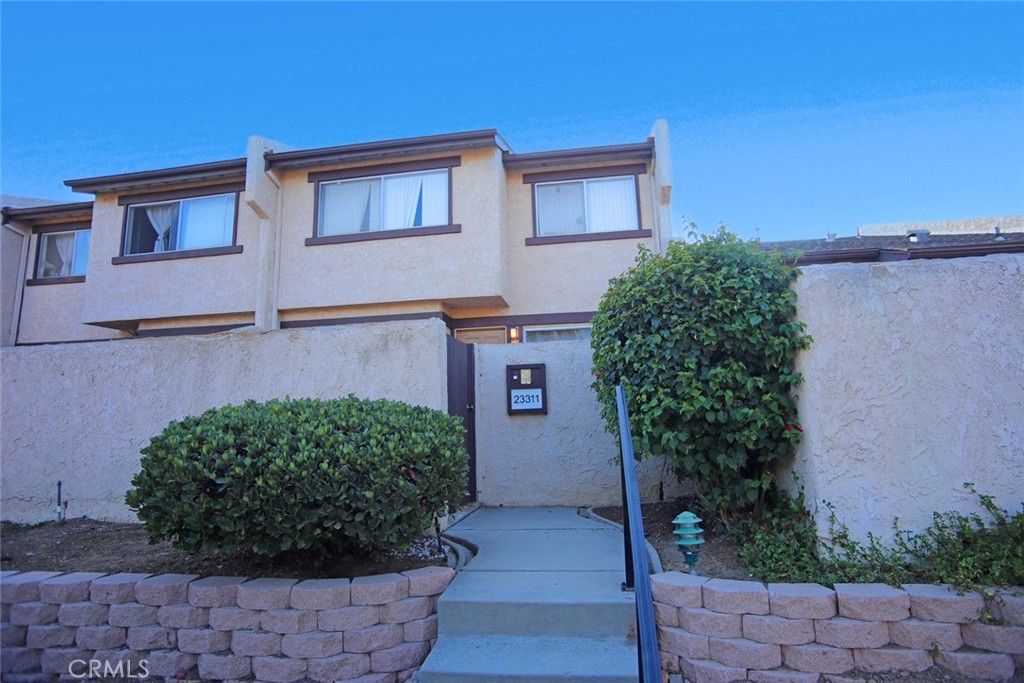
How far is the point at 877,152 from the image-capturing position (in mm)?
9250

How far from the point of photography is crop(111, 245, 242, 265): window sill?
10297mm

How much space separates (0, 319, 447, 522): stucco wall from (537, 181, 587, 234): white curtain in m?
5.12

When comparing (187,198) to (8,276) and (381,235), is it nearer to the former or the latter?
(381,235)

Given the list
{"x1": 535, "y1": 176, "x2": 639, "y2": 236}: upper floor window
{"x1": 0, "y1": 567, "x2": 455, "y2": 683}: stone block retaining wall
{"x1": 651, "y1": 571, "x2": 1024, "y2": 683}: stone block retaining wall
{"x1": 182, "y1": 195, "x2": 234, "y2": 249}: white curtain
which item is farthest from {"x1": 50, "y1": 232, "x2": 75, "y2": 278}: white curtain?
{"x1": 651, "y1": 571, "x2": 1024, "y2": 683}: stone block retaining wall

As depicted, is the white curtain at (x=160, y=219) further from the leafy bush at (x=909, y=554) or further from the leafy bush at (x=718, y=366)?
the leafy bush at (x=909, y=554)

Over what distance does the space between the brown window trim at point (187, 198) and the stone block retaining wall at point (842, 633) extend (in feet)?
31.9

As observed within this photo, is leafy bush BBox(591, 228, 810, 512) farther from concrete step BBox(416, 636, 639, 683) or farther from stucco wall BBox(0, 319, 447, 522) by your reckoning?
stucco wall BBox(0, 319, 447, 522)

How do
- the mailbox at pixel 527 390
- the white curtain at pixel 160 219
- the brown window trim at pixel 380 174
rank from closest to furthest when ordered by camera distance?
the mailbox at pixel 527 390, the brown window trim at pixel 380 174, the white curtain at pixel 160 219

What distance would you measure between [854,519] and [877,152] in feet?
25.6

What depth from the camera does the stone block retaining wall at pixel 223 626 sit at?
3.52 metres

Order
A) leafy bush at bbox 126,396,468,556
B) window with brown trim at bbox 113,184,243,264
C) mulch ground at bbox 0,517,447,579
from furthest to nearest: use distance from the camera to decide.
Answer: window with brown trim at bbox 113,184,243,264 → mulch ground at bbox 0,517,447,579 → leafy bush at bbox 126,396,468,556

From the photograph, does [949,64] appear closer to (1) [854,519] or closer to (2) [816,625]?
(1) [854,519]

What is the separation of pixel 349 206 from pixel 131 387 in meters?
5.31

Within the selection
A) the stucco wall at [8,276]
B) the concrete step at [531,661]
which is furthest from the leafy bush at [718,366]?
the stucco wall at [8,276]
